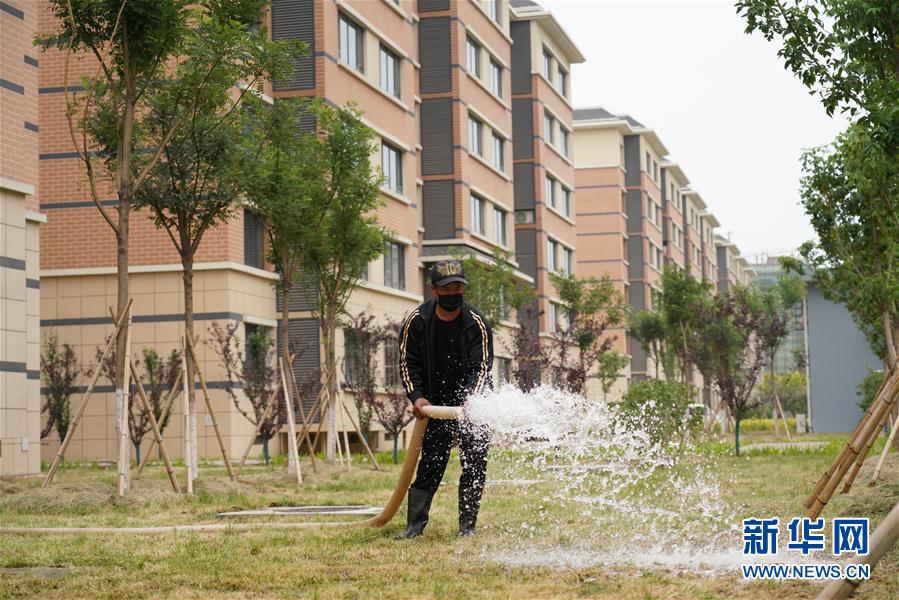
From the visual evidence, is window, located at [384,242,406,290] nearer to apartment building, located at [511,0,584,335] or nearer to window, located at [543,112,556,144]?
apartment building, located at [511,0,584,335]

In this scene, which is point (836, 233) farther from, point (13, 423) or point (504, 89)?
point (504, 89)

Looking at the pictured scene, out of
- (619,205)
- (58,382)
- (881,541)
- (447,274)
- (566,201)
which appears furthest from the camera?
(619,205)

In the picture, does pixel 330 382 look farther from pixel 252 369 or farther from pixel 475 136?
pixel 475 136

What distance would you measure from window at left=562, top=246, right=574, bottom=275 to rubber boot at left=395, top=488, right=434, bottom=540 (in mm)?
47409

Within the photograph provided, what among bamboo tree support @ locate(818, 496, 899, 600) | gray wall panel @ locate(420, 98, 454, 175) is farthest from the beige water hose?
gray wall panel @ locate(420, 98, 454, 175)

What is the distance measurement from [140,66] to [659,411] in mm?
9693

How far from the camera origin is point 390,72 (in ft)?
116

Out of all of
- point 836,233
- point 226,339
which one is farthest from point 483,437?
point 226,339

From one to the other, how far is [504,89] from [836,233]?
91.2 ft

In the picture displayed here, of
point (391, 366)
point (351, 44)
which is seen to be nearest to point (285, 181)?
point (391, 366)

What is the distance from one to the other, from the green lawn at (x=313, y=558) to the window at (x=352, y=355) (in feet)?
39.4

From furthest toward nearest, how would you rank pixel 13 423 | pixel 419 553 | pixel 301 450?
pixel 301 450
pixel 13 423
pixel 419 553

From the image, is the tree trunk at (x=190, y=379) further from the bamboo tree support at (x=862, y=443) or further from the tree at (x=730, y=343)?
the tree at (x=730, y=343)

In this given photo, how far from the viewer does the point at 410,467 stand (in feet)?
28.3
